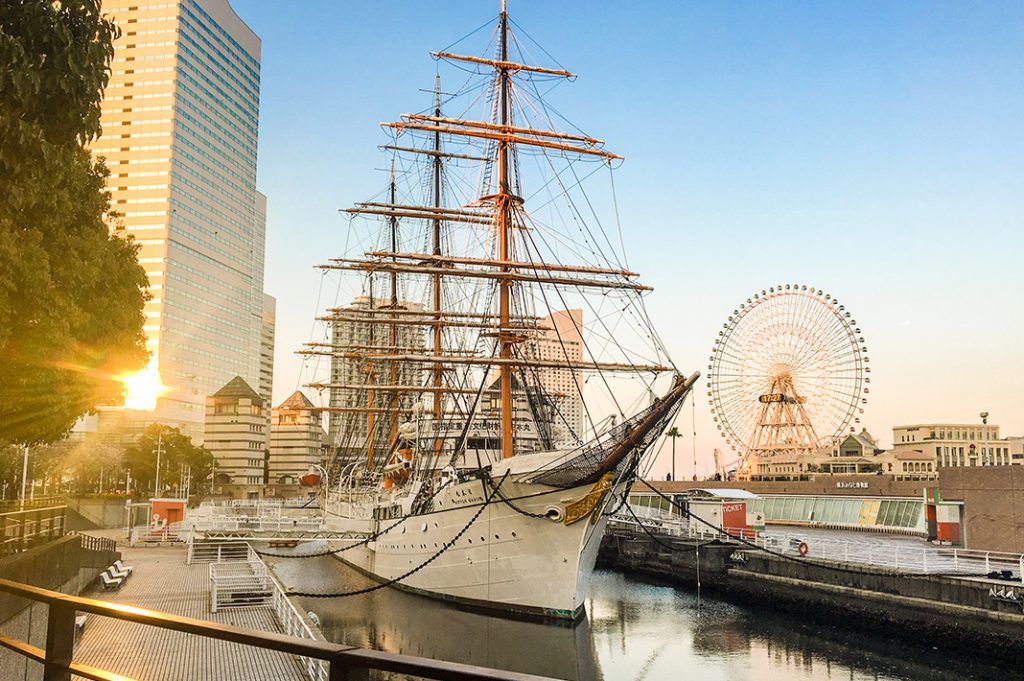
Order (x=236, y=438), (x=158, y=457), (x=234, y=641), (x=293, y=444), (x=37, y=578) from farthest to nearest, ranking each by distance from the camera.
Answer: (x=293, y=444) < (x=236, y=438) < (x=158, y=457) < (x=37, y=578) < (x=234, y=641)

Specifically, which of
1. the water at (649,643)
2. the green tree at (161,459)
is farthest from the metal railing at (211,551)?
the green tree at (161,459)

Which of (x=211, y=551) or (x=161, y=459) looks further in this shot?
(x=161, y=459)

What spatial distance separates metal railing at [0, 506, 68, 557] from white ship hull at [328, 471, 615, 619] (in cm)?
1210

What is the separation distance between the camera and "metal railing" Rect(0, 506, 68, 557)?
54.4 ft

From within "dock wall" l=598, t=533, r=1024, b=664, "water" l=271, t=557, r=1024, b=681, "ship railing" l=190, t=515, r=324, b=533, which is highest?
"ship railing" l=190, t=515, r=324, b=533

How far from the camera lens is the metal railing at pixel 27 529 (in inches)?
653

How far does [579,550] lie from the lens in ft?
96.6

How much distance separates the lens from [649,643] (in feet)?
95.2

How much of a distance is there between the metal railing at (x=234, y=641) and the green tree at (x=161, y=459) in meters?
77.4

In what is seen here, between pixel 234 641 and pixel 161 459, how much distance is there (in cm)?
8441

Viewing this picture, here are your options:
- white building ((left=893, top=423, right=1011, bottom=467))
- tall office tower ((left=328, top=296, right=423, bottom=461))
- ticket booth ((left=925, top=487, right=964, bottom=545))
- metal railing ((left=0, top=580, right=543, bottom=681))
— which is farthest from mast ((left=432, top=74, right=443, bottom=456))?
white building ((left=893, top=423, right=1011, bottom=467))

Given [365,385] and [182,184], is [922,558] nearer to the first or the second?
[365,385]

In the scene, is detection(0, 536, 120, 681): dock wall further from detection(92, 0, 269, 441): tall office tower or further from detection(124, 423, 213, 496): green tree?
detection(92, 0, 269, 441): tall office tower

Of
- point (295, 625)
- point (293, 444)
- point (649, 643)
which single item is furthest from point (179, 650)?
point (293, 444)
